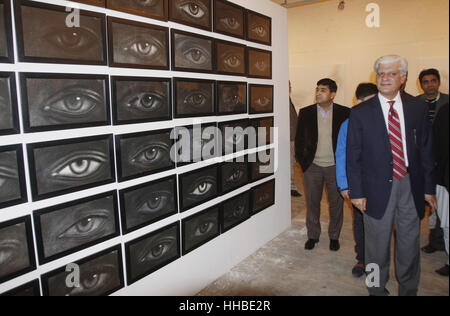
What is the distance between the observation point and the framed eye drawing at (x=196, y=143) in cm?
210

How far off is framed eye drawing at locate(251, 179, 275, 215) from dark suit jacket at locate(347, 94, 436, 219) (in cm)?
177

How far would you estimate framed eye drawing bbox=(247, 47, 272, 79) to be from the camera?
2.73m

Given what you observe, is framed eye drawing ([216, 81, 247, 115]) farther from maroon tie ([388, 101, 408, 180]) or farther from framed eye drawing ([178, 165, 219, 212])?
maroon tie ([388, 101, 408, 180])

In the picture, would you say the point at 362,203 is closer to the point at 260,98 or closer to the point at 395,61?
the point at 395,61

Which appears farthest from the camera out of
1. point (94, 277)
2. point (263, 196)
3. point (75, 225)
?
point (263, 196)

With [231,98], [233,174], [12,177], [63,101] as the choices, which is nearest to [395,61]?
[63,101]

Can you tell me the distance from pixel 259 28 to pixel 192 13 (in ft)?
2.83

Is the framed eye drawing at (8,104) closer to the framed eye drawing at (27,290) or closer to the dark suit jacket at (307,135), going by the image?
the framed eye drawing at (27,290)

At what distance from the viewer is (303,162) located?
2.81 metres

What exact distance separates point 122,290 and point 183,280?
53cm

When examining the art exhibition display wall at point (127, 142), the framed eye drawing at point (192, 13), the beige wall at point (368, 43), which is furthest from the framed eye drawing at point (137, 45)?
the beige wall at point (368, 43)

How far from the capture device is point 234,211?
270 centimetres

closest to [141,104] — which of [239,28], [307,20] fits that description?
[307,20]
